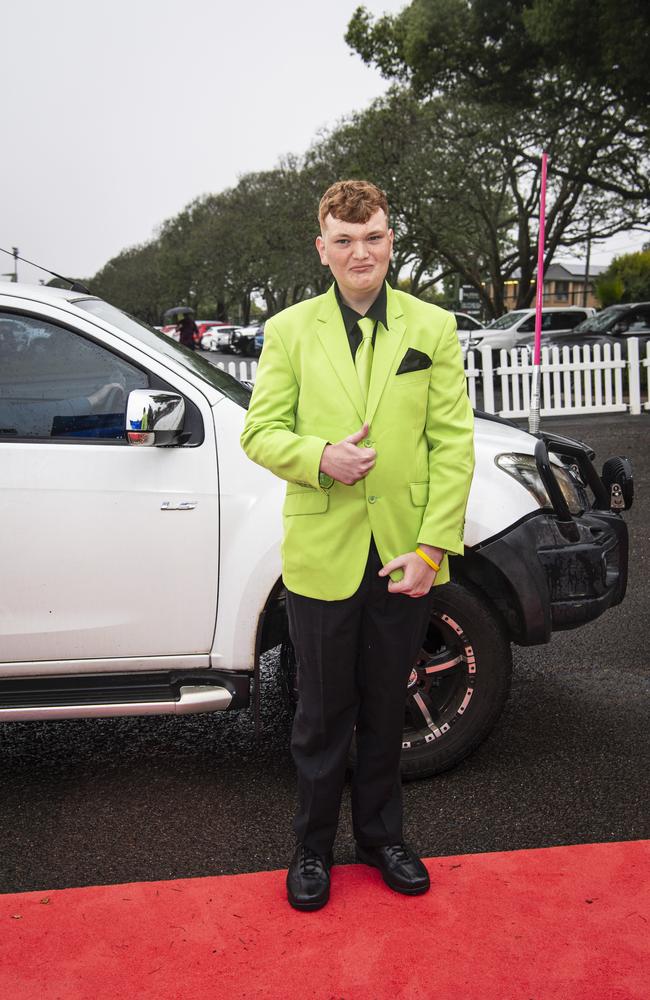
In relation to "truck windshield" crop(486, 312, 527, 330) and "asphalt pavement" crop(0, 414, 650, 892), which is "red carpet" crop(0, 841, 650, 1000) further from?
"truck windshield" crop(486, 312, 527, 330)

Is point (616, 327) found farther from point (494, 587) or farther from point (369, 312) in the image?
point (369, 312)

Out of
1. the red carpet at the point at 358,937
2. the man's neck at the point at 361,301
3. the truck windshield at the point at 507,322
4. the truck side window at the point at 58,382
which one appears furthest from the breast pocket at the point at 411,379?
the truck windshield at the point at 507,322

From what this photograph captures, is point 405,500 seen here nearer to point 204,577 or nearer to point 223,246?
point 204,577

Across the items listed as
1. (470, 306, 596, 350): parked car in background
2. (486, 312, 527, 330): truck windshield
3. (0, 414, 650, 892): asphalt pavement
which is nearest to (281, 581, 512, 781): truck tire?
(0, 414, 650, 892): asphalt pavement

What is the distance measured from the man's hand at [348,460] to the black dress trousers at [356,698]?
0.97 ft

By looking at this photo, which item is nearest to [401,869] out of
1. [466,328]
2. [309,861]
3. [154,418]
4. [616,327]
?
[309,861]

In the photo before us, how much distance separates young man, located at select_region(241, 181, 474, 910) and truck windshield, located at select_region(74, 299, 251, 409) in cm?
99

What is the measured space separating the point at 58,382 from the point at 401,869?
2.01m

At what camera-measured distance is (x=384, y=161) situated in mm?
34219

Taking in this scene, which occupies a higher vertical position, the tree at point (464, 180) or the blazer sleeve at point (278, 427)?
the tree at point (464, 180)

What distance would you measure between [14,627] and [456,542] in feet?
5.36

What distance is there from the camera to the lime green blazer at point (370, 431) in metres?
2.67

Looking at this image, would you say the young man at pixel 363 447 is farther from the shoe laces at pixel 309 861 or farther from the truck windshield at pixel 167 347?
the truck windshield at pixel 167 347

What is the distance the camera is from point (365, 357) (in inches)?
106
